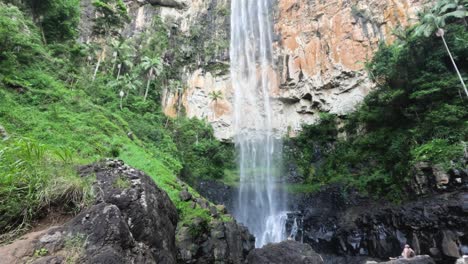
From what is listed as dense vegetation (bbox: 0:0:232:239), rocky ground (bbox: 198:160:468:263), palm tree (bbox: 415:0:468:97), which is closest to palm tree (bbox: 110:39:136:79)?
dense vegetation (bbox: 0:0:232:239)

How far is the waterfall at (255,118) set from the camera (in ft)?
69.4

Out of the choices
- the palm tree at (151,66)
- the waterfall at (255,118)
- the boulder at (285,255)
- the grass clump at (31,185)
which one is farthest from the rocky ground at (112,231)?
the palm tree at (151,66)

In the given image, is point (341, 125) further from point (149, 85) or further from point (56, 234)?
point (56, 234)

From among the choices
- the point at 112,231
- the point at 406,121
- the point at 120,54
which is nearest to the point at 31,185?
the point at 112,231

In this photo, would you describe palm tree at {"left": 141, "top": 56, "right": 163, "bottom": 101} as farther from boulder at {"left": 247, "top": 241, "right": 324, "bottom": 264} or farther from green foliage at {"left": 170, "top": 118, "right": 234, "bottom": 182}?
boulder at {"left": 247, "top": 241, "right": 324, "bottom": 264}

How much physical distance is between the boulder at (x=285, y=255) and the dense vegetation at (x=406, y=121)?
961 centimetres

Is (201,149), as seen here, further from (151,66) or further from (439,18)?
(439,18)

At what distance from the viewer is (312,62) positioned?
88.7 feet

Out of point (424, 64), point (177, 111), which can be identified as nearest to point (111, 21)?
point (177, 111)

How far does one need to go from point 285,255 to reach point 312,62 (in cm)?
2280

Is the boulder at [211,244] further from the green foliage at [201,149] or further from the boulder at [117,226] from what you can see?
the green foliage at [201,149]

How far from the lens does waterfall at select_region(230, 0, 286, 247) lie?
21.2m

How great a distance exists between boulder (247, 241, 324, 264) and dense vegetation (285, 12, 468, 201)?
9.61 meters

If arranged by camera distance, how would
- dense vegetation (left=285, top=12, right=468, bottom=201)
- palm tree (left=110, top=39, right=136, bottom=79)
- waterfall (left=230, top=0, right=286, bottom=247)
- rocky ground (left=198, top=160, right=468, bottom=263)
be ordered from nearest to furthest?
rocky ground (left=198, top=160, right=468, bottom=263)
dense vegetation (left=285, top=12, right=468, bottom=201)
waterfall (left=230, top=0, right=286, bottom=247)
palm tree (left=110, top=39, right=136, bottom=79)
